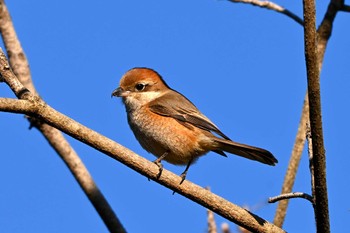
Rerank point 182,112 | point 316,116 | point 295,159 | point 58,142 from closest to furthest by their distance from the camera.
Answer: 1. point 316,116
2. point 295,159
3. point 58,142
4. point 182,112

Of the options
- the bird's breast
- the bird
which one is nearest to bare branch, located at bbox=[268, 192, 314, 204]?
the bird

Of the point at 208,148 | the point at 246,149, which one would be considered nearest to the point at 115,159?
the point at 246,149

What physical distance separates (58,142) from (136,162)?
5.09ft

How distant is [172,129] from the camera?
525 cm

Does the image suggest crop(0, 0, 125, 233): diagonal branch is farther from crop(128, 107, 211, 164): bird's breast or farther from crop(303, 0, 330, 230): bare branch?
crop(303, 0, 330, 230): bare branch

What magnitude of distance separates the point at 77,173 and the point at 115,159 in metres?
1.33

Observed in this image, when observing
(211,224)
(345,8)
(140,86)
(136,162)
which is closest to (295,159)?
(211,224)

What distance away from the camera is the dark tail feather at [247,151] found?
4.55 metres

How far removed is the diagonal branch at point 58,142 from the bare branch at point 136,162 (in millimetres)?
973

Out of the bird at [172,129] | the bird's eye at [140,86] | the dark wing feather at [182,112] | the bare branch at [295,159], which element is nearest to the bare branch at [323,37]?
the bare branch at [295,159]

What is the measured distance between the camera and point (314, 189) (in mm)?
3393

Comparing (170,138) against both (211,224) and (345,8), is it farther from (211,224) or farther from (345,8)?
(345,8)

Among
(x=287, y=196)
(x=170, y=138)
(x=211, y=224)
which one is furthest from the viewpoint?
(x=170, y=138)

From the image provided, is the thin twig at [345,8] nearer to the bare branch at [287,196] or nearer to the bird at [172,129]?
the bird at [172,129]
